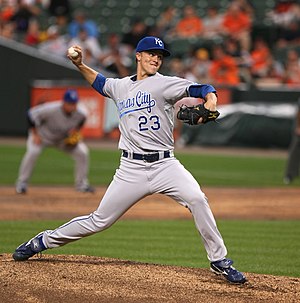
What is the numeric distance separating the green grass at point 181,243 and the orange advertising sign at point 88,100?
12562 millimetres

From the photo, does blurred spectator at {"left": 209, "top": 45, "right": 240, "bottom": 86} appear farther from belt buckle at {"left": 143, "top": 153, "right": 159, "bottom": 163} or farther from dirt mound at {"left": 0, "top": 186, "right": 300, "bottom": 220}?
belt buckle at {"left": 143, "top": 153, "right": 159, "bottom": 163}

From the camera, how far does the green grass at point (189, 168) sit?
55.6ft

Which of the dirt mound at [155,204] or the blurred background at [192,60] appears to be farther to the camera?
the blurred background at [192,60]

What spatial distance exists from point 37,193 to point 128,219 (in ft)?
10.2

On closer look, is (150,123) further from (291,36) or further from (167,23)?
(167,23)

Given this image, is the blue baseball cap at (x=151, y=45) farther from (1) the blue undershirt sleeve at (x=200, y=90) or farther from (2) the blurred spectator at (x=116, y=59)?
(2) the blurred spectator at (x=116, y=59)

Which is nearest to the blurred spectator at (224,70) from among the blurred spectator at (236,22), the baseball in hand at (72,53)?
the blurred spectator at (236,22)

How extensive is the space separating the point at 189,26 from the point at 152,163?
756 inches

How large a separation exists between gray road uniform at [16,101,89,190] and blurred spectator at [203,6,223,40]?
37.7ft

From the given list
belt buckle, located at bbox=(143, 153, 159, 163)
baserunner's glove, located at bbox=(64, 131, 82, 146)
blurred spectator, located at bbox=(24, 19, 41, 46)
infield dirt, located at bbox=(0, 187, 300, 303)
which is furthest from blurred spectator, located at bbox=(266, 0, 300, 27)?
belt buckle, located at bbox=(143, 153, 159, 163)

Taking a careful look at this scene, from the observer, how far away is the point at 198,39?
84.5 feet

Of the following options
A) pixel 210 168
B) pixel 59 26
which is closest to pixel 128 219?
pixel 210 168

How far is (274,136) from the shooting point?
22891mm

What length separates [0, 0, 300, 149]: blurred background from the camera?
2327 cm
